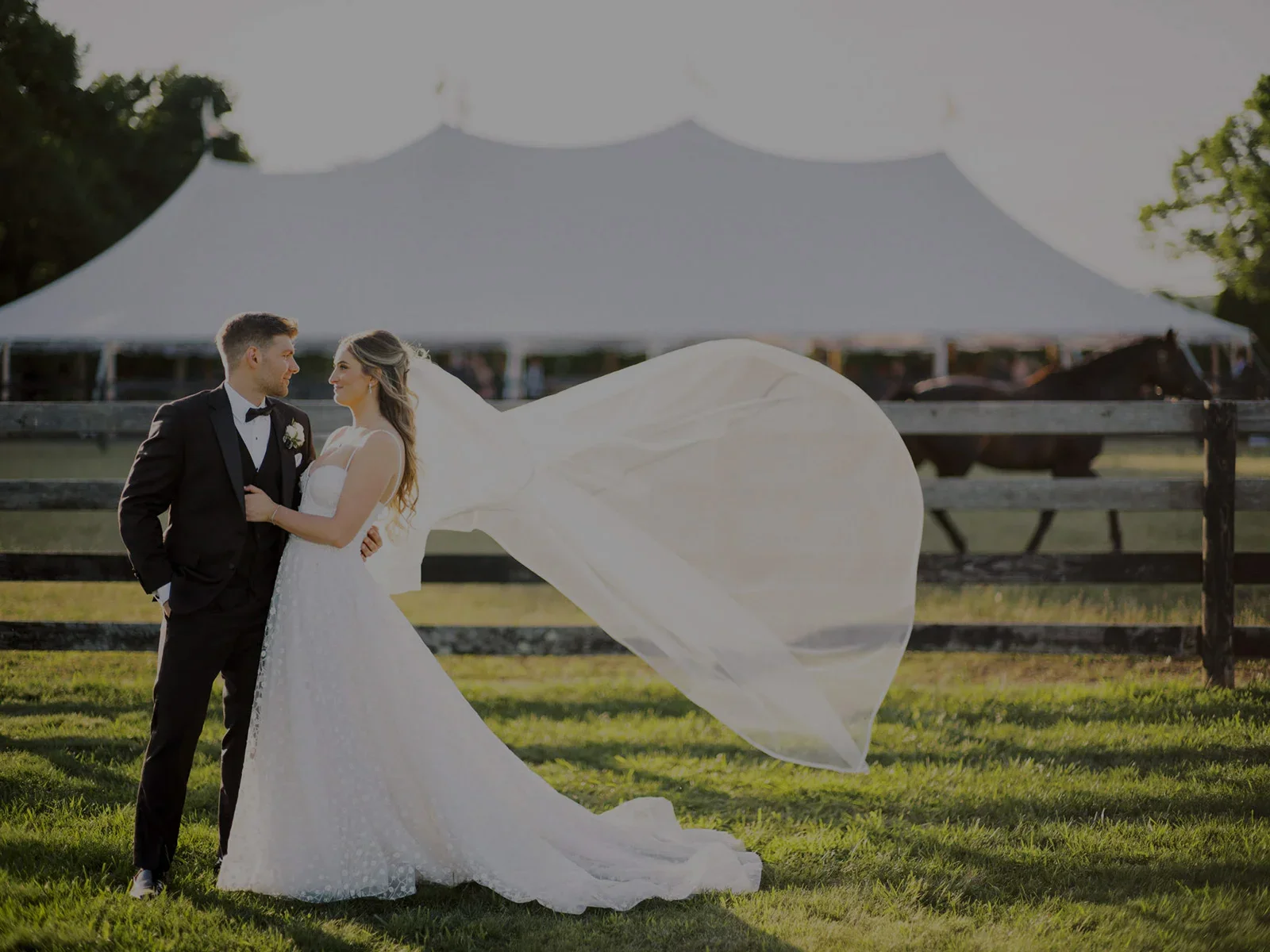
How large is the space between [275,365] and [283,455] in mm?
307

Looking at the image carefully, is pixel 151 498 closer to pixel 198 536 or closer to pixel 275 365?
pixel 198 536

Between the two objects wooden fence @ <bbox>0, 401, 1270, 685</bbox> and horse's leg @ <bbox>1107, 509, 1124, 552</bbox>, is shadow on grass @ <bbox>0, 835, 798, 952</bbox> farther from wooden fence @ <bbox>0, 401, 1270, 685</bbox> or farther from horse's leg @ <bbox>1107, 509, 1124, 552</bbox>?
horse's leg @ <bbox>1107, 509, 1124, 552</bbox>

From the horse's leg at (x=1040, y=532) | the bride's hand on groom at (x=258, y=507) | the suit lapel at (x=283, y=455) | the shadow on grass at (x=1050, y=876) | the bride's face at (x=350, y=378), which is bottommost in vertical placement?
the shadow on grass at (x=1050, y=876)

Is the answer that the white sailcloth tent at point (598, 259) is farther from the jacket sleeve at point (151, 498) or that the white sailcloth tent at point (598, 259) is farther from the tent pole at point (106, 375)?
the jacket sleeve at point (151, 498)

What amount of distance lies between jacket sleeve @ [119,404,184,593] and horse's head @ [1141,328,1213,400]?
9630 mm

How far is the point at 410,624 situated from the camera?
3.58 m

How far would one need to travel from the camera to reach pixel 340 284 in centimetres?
1962

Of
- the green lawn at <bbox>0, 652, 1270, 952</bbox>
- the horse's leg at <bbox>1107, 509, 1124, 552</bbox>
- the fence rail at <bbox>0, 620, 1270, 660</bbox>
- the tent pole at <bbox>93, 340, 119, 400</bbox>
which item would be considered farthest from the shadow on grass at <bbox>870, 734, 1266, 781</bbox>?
the tent pole at <bbox>93, 340, 119, 400</bbox>

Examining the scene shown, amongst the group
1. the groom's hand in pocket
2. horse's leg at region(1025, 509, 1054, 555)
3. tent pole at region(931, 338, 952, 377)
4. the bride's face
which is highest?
tent pole at region(931, 338, 952, 377)

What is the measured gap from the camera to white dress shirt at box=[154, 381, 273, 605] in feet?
11.5

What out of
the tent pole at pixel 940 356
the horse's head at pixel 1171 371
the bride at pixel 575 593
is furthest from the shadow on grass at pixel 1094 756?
the tent pole at pixel 940 356

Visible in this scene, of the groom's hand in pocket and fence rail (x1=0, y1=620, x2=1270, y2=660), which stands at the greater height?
the groom's hand in pocket

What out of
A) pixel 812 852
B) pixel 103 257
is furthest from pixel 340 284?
pixel 812 852

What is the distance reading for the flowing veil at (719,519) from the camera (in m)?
4.08
